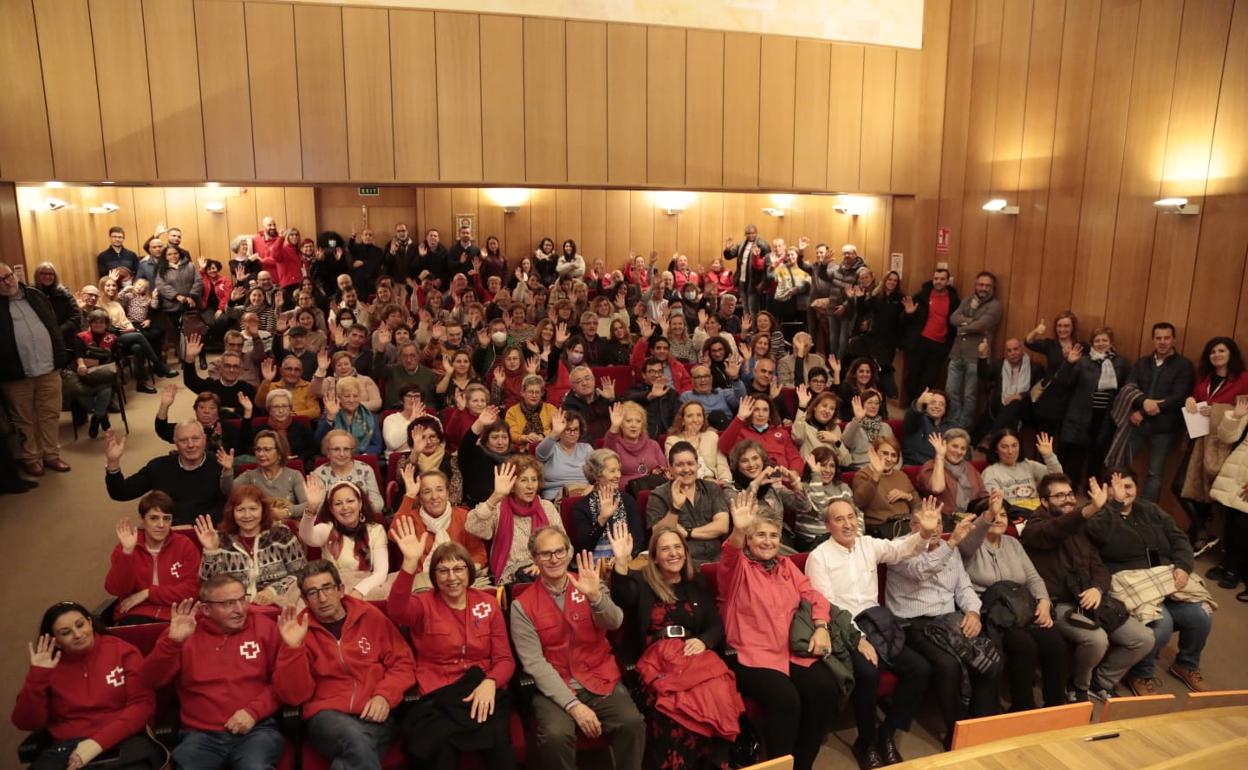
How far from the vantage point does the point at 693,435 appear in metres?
5.20

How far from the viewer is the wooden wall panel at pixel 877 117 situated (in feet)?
29.2

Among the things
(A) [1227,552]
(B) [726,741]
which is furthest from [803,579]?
(A) [1227,552]

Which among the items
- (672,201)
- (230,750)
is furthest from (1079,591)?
(672,201)

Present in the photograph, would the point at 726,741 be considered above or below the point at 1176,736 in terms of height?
below

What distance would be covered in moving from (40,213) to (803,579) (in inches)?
356

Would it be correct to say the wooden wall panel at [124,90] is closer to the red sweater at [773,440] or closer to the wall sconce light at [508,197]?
the wall sconce light at [508,197]

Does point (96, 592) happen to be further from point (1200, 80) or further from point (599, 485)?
point (1200, 80)

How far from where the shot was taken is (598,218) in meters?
12.3

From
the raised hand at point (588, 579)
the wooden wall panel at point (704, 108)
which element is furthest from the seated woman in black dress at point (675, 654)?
the wooden wall panel at point (704, 108)

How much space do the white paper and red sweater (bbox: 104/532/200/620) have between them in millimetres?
6033

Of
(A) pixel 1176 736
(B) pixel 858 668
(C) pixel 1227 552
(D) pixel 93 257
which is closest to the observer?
(A) pixel 1176 736

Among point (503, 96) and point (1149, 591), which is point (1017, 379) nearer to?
point (1149, 591)

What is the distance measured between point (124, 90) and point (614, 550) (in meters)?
6.30

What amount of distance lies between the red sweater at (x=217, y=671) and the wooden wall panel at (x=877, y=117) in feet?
25.4
